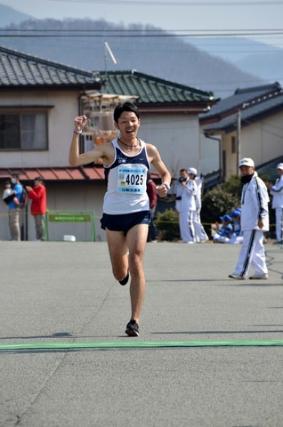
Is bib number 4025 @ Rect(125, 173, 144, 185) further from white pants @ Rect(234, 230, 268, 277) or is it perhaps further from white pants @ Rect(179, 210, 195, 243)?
white pants @ Rect(179, 210, 195, 243)

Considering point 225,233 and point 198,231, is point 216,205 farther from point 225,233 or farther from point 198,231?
point 225,233

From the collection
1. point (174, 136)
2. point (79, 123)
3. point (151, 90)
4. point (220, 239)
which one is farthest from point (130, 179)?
point (174, 136)

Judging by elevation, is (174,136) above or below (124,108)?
below

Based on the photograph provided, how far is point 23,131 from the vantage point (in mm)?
35344

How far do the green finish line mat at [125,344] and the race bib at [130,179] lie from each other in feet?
4.19

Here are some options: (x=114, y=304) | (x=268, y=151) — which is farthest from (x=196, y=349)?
(x=268, y=151)

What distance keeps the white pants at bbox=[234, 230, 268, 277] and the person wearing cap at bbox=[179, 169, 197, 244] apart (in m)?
11.4

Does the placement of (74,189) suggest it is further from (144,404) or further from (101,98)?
(144,404)

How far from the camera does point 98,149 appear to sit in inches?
366

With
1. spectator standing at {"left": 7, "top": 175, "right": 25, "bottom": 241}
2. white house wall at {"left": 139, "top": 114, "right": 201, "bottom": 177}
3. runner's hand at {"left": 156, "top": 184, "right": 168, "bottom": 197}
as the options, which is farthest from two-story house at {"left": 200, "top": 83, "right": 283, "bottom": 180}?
runner's hand at {"left": 156, "top": 184, "right": 168, "bottom": 197}

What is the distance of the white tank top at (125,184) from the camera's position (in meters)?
9.20

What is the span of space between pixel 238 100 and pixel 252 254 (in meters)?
41.7

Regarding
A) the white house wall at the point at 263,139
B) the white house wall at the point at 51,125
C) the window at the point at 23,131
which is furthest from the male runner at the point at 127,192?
the white house wall at the point at 263,139

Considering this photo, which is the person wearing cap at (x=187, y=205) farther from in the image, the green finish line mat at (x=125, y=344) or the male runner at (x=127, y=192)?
the green finish line mat at (x=125, y=344)
